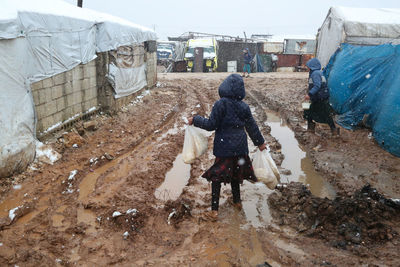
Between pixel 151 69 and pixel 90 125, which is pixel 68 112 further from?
pixel 151 69

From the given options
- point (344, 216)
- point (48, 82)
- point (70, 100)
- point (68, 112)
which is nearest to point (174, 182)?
point (344, 216)

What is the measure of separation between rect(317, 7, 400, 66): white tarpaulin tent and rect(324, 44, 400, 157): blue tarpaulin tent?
368 centimetres

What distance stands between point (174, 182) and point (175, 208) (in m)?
1.10

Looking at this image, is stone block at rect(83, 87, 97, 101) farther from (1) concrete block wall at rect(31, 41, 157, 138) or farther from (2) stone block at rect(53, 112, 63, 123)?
(2) stone block at rect(53, 112, 63, 123)

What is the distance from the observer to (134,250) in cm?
311

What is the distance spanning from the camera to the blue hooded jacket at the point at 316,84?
6293 millimetres

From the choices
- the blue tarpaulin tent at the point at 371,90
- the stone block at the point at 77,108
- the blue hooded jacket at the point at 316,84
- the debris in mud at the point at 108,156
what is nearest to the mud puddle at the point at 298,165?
the blue hooded jacket at the point at 316,84

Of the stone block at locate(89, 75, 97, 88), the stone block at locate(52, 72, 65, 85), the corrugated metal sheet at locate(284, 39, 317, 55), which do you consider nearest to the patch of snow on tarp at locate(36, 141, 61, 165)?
the stone block at locate(52, 72, 65, 85)

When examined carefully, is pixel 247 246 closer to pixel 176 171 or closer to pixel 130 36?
pixel 176 171

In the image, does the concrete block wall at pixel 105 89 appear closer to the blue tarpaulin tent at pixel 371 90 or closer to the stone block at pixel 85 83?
the stone block at pixel 85 83

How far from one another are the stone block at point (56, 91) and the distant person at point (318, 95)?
203 inches

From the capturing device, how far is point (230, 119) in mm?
3459

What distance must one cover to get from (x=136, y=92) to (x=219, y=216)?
8.28 metres

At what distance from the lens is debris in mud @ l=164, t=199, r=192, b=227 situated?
3.65 meters
